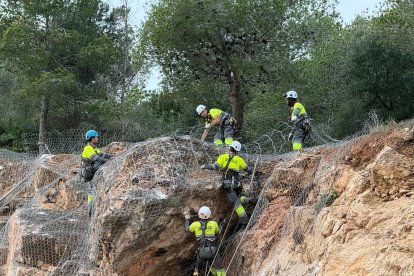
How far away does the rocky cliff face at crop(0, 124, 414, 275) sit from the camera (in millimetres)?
10031

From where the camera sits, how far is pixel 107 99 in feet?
88.0

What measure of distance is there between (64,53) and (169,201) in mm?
15245

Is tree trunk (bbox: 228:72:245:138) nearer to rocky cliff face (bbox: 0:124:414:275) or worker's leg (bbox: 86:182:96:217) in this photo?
rocky cliff face (bbox: 0:124:414:275)

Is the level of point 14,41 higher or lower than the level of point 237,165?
higher

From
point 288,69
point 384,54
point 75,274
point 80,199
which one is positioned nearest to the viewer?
point 75,274

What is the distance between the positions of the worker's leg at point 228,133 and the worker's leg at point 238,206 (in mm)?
1839

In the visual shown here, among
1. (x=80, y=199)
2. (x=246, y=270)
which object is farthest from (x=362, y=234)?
(x=80, y=199)

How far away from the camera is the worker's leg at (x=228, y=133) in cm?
1529

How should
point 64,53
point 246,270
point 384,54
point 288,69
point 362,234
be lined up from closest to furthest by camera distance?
point 362,234, point 246,270, point 384,54, point 288,69, point 64,53

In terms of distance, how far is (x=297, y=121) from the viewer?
1442 centimetres

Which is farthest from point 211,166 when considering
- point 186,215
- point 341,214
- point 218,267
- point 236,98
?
point 236,98

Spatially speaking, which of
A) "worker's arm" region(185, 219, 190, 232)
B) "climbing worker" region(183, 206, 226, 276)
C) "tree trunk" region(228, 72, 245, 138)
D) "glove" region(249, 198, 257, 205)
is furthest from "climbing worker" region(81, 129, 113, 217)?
"tree trunk" region(228, 72, 245, 138)

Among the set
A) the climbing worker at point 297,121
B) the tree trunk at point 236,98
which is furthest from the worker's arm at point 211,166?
the tree trunk at point 236,98

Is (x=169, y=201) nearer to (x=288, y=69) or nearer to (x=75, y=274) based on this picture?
(x=75, y=274)
